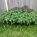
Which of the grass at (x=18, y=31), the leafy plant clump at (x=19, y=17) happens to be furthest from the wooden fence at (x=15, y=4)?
the grass at (x=18, y=31)

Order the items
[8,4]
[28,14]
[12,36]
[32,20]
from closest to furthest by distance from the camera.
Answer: [12,36] → [32,20] → [28,14] → [8,4]

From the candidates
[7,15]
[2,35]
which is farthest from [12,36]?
[7,15]

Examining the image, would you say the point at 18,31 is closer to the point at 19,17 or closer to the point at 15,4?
the point at 19,17

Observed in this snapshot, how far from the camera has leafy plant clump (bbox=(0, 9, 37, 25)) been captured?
13.1 feet

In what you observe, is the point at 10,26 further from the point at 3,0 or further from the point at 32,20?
the point at 3,0

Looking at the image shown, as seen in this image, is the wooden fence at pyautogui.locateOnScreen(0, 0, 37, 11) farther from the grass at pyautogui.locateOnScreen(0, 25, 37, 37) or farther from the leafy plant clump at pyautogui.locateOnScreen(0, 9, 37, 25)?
the grass at pyautogui.locateOnScreen(0, 25, 37, 37)

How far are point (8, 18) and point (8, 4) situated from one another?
662 mm

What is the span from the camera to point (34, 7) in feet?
14.6

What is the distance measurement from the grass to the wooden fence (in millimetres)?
806

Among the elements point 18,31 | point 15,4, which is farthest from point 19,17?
point 15,4

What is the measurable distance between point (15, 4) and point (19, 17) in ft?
2.11

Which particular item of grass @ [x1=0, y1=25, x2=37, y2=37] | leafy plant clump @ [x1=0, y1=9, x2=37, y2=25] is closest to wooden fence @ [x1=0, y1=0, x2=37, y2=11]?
leafy plant clump @ [x1=0, y1=9, x2=37, y2=25]

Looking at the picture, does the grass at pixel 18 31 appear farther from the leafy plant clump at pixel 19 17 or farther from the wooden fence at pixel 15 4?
the wooden fence at pixel 15 4

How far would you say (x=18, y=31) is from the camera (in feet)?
12.4
